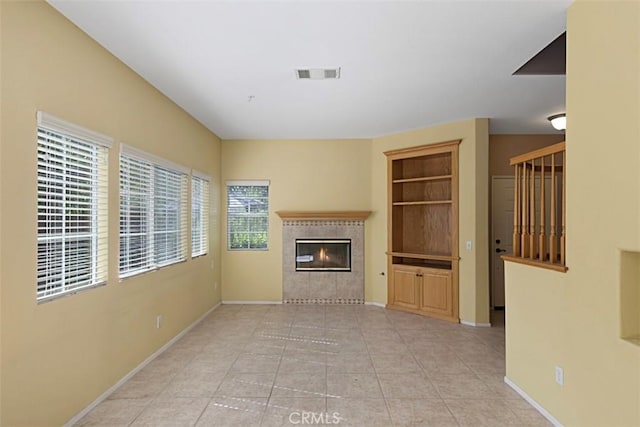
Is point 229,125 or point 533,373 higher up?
point 229,125

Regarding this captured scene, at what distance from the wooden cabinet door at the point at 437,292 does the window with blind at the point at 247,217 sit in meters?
2.70

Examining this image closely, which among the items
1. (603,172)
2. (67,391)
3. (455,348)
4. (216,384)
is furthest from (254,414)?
(603,172)

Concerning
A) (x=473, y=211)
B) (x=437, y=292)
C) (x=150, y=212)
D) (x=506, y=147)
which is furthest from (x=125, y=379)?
(x=506, y=147)

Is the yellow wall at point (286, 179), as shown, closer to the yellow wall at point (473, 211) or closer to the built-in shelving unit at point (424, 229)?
the built-in shelving unit at point (424, 229)

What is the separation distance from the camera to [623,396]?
1.95 meters

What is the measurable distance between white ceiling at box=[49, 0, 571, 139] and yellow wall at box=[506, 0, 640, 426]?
545 millimetres

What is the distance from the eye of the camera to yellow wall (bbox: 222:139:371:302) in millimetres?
6410

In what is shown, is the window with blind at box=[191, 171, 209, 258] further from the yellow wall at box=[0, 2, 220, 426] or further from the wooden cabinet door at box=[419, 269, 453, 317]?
the wooden cabinet door at box=[419, 269, 453, 317]

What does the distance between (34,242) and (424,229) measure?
513 cm

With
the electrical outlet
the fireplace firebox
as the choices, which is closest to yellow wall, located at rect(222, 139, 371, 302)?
the fireplace firebox

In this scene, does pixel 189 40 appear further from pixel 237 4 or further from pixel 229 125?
pixel 229 125

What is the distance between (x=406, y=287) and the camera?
5.84 meters

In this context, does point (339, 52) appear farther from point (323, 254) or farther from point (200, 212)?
point (323, 254)

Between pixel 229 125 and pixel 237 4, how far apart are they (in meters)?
3.16
